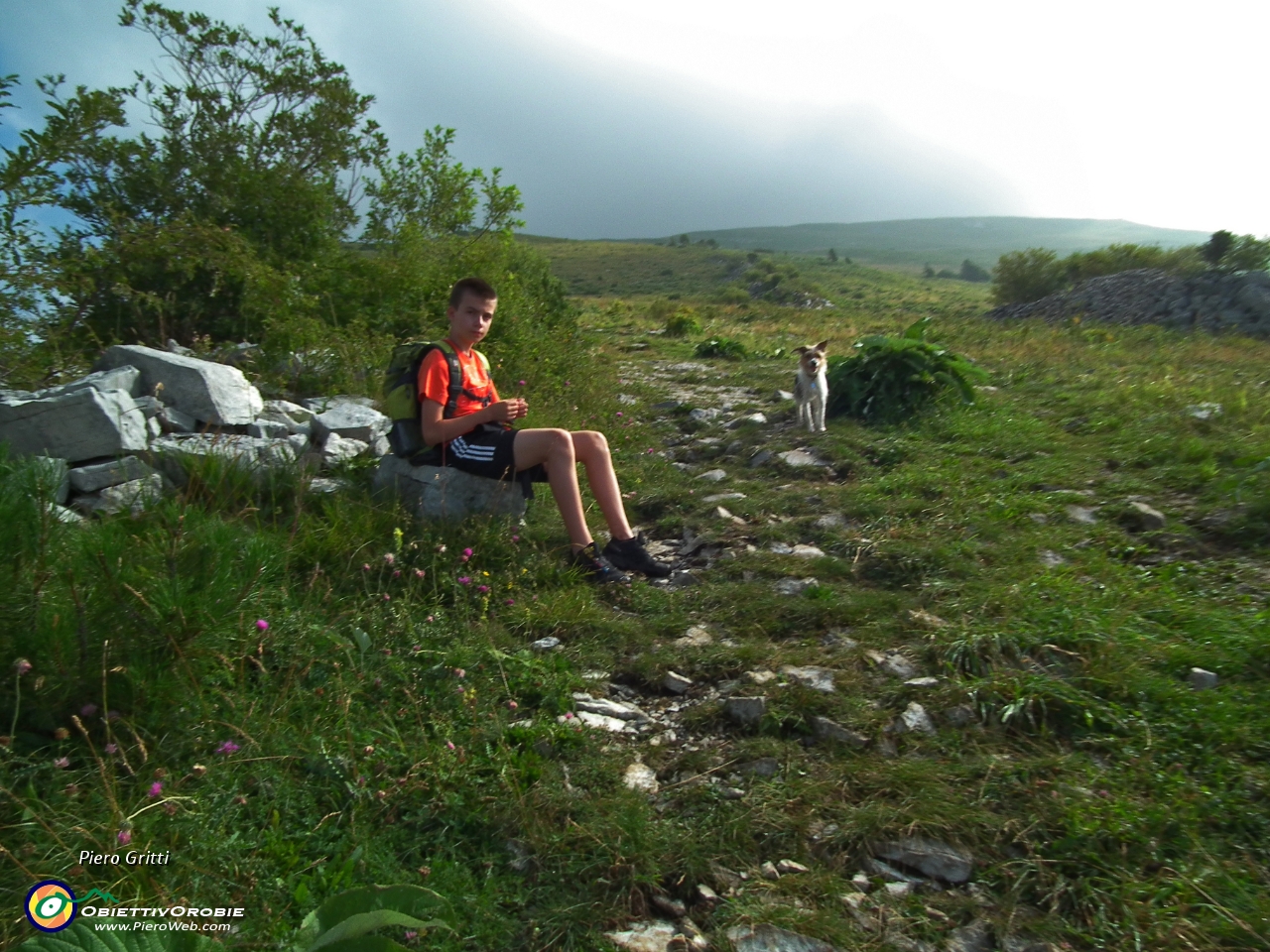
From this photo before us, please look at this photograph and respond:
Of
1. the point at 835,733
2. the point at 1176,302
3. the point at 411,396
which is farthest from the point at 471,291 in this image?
the point at 1176,302

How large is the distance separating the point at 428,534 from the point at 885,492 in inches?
127

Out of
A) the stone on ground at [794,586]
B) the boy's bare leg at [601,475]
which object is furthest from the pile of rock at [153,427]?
the stone on ground at [794,586]

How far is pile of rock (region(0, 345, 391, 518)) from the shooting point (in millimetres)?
3910

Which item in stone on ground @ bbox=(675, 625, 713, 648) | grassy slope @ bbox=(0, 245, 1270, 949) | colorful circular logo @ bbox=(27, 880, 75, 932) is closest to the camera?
colorful circular logo @ bbox=(27, 880, 75, 932)

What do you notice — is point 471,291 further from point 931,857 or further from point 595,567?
point 931,857

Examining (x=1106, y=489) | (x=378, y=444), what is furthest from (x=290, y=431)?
(x=1106, y=489)

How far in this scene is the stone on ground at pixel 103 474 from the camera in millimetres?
3898

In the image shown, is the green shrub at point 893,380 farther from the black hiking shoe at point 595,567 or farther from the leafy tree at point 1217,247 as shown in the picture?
the leafy tree at point 1217,247

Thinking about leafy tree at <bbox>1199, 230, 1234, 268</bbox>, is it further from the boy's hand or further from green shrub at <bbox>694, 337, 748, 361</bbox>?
the boy's hand

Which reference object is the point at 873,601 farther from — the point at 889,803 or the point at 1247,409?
the point at 1247,409

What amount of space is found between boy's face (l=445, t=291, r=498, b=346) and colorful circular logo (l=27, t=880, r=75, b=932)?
10.5ft

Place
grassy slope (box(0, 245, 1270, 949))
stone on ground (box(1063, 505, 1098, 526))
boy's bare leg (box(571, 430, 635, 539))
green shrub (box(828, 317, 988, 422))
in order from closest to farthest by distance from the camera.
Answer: grassy slope (box(0, 245, 1270, 949)) → boy's bare leg (box(571, 430, 635, 539)) → stone on ground (box(1063, 505, 1098, 526)) → green shrub (box(828, 317, 988, 422))

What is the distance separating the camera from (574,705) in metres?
3.03

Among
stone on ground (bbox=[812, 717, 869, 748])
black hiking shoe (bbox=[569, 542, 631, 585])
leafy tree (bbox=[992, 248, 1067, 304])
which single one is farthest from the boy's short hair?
leafy tree (bbox=[992, 248, 1067, 304])
